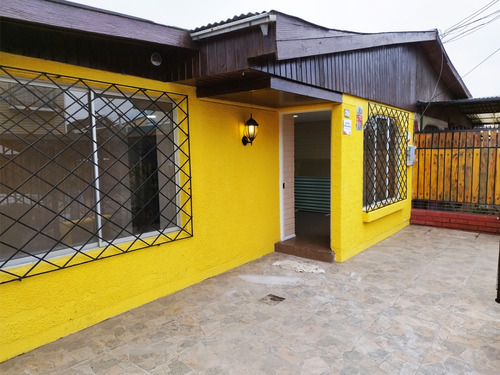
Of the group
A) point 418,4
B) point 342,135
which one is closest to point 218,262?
point 342,135

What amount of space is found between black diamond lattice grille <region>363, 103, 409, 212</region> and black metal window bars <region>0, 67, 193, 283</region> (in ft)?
11.0

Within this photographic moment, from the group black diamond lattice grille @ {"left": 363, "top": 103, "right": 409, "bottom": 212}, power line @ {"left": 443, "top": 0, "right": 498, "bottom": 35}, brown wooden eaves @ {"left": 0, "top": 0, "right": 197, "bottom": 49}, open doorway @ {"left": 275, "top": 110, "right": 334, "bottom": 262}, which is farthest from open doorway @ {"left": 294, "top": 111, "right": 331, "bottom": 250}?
brown wooden eaves @ {"left": 0, "top": 0, "right": 197, "bottom": 49}

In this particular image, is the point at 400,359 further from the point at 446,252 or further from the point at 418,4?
the point at 418,4

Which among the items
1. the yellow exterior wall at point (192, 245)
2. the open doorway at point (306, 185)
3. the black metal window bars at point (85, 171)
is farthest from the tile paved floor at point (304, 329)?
the open doorway at point (306, 185)

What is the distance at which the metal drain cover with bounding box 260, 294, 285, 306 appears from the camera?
372cm

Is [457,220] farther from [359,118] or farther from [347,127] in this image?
[347,127]

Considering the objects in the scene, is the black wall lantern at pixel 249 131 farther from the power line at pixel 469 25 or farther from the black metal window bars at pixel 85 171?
the power line at pixel 469 25

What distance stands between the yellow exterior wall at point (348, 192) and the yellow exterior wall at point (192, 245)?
1.01 metres

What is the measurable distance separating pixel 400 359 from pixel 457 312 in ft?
3.94

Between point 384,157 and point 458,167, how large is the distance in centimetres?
185

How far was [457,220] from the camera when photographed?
701 cm

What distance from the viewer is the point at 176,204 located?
4109 mm

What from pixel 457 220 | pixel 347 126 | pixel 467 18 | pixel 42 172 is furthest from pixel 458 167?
pixel 42 172

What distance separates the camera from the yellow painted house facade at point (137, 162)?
2.84 m
